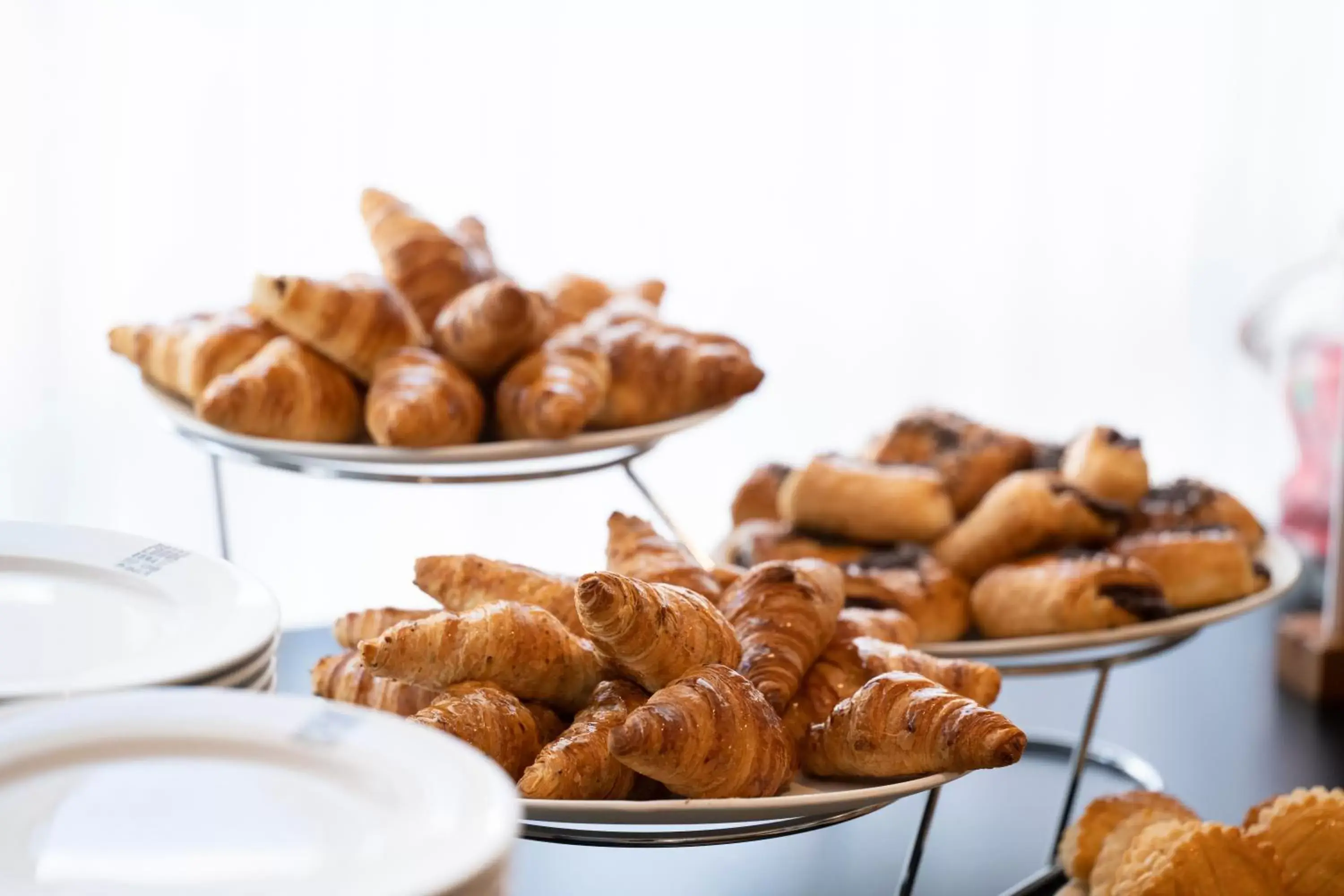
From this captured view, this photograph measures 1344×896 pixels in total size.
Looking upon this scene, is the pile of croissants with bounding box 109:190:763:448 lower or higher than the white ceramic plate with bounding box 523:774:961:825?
higher

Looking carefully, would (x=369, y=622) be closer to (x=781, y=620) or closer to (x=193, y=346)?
(x=781, y=620)

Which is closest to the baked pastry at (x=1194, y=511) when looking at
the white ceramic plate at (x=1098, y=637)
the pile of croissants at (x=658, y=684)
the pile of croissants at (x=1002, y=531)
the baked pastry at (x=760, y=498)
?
the pile of croissants at (x=1002, y=531)

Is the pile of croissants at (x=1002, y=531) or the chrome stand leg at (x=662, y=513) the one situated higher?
the chrome stand leg at (x=662, y=513)

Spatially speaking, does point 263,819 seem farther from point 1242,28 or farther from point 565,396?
point 1242,28

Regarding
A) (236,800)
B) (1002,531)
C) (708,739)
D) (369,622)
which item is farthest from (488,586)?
(1002,531)

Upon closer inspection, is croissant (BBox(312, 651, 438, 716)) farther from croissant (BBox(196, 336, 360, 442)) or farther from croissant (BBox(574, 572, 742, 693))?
croissant (BBox(196, 336, 360, 442))

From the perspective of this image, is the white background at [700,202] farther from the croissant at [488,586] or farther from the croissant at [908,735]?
the croissant at [908,735]

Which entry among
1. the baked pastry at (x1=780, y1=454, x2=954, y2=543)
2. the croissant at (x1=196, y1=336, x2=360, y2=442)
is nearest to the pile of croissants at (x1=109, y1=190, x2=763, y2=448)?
the croissant at (x1=196, y1=336, x2=360, y2=442)
